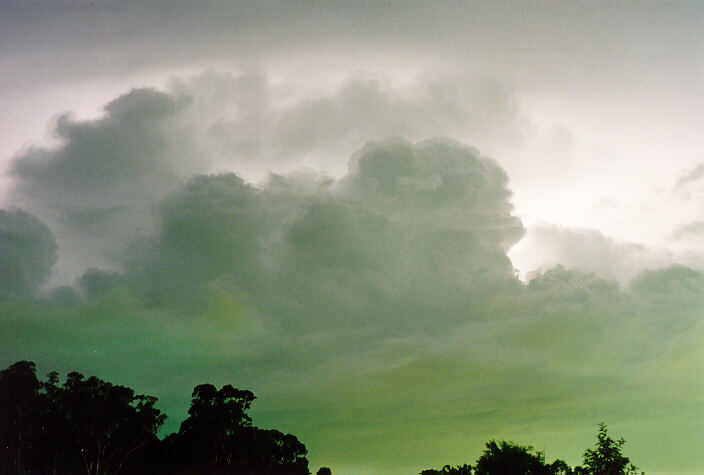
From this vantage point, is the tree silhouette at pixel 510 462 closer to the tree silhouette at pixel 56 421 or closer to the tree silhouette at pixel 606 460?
the tree silhouette at pixel 606 460

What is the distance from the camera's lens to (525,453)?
94375 millimetres

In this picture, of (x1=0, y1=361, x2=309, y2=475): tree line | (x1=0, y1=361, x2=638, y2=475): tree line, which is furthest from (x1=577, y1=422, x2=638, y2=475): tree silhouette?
(x1=0, y1=361, x2=309, y2=475): tree line

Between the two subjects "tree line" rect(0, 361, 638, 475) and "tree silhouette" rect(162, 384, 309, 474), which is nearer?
"tree line" rect(0, 361, 638, 475)

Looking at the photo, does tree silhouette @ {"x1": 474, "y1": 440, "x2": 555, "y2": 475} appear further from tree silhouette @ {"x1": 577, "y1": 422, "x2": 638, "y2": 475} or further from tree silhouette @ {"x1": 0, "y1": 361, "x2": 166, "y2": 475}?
tree silhouette @ {"x1": 0, "y1": 361, "x2": 166, "y2": 475}

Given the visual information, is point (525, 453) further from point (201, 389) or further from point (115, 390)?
point (115, 390)

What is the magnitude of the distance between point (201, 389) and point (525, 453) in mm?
51861

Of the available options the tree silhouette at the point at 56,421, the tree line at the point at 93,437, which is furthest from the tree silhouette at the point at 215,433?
the tree silhouette at the point at 56,421

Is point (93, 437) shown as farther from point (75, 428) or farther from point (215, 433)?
point (215, 433)

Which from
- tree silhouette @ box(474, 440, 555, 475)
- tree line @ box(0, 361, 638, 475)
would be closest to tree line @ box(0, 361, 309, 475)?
tree line @ box(0, 361, 638, 475)

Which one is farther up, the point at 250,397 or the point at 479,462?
the point at 250,397

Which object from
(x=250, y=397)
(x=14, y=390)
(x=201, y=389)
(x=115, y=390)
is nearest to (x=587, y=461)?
(x=250, y=397)

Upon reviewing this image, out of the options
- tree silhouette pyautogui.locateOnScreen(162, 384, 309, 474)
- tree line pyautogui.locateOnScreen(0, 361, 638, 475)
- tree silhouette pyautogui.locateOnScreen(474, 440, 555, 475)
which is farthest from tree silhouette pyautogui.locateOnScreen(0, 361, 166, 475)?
tree silhouette pyautogui.locateOnScreen(474, 440, 555, 475)

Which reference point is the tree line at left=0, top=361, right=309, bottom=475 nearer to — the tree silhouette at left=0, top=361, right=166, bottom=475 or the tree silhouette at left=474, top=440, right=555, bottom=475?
the tree silhouette at left=0, top=361, right=166, bottom=475

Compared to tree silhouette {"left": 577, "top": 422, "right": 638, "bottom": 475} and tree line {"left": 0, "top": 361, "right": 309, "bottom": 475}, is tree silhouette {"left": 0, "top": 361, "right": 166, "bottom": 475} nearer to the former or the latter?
tree line {"left": 0, "top": 361, "right": 309, "bottom": 475}
